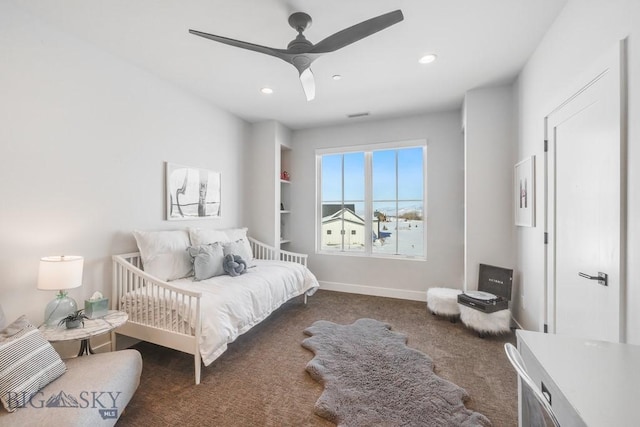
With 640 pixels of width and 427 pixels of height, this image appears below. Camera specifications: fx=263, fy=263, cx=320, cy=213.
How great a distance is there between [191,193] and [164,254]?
89 centimetres

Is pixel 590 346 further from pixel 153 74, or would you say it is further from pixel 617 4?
pixel 153 74

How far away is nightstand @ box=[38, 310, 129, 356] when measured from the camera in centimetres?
162

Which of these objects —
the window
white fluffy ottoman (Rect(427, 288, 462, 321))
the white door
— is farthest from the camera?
the window

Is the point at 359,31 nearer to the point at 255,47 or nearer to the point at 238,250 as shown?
the point at 255,47

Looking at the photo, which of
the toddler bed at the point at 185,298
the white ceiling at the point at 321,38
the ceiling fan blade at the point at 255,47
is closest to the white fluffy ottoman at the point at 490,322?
the toddler bed at the point at 185,298

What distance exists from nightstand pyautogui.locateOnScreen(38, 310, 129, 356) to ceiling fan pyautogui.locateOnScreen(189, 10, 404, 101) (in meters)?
2.01

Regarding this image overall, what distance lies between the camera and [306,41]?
1799 millimetres

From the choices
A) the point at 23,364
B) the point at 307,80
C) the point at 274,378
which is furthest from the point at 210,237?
the point at 307,80

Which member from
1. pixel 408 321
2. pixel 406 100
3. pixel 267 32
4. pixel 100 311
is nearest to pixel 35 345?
pixel 100 311

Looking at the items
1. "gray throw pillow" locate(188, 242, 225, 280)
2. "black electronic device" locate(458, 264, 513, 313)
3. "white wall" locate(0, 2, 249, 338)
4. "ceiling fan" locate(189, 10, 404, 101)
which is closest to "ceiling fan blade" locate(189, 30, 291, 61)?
"ceiling fan" locate(189, 10, 404, 101)

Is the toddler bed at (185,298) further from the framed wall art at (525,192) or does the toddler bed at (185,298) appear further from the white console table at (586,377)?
the framed wall art at (525,192)

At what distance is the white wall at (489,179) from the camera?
2971 mm

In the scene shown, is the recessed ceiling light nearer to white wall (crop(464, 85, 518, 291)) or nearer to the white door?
white wall (crop(464, 85, 518, 291))

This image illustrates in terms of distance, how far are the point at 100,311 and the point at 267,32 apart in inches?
96.2
